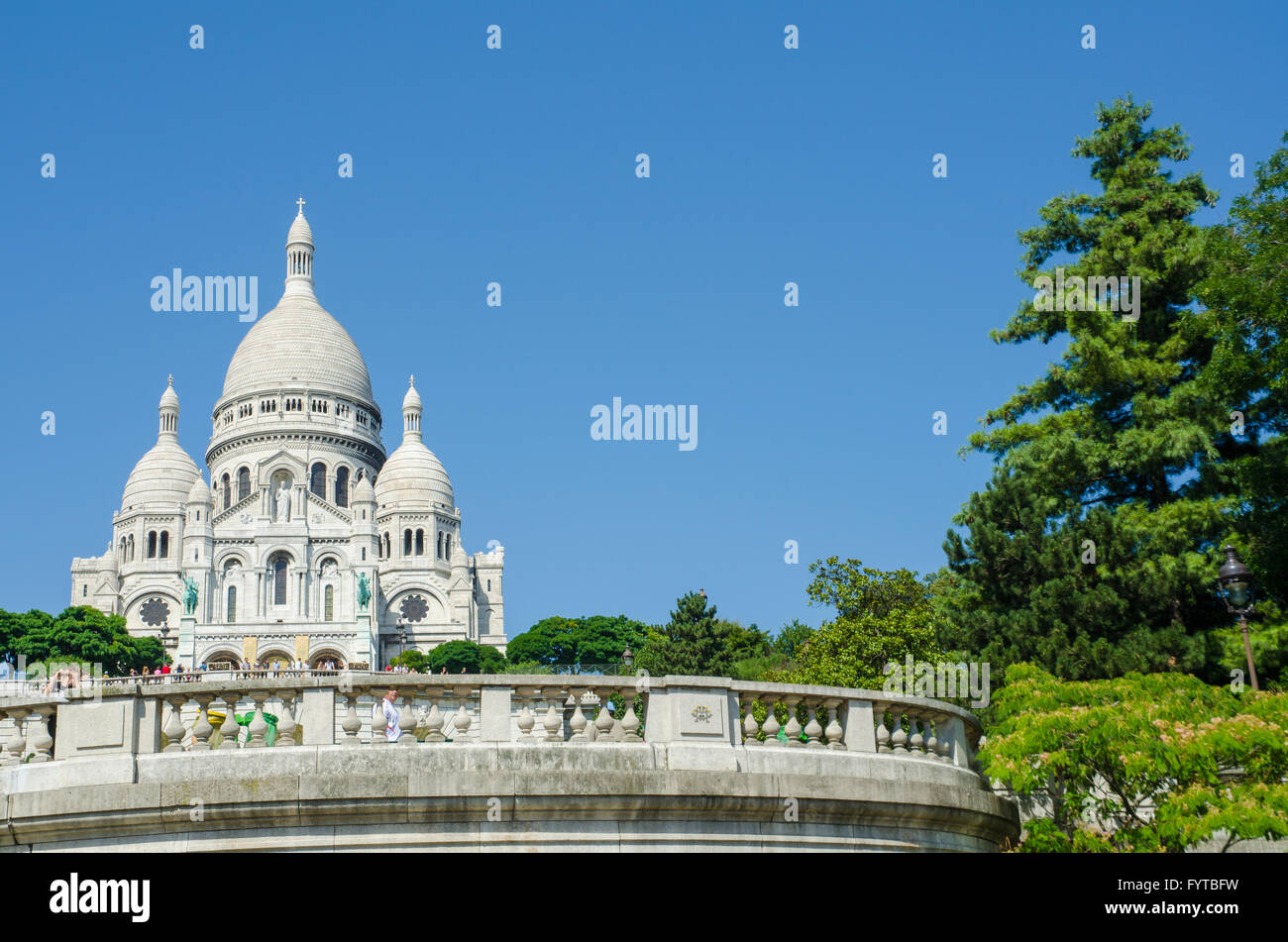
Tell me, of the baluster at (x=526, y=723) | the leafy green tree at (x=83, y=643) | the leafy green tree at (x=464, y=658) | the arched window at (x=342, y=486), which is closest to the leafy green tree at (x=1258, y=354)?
the baluster at (x=526, y=723)

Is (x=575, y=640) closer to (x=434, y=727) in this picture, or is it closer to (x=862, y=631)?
(x=862, y=631)

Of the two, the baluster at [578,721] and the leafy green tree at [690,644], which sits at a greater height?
the leafy green tree at [690,644]

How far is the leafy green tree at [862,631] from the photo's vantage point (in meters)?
39.0

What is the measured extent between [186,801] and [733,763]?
4.23m

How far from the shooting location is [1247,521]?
22562 millimetres

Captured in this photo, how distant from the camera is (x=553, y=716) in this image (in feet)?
40.0

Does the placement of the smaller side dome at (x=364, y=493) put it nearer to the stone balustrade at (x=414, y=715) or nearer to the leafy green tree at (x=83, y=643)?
the leafy green tree at (x=83, y=643)

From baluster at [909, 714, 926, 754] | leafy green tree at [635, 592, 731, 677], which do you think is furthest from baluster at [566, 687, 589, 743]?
leafy green tree at [635, 592, 731, 677]

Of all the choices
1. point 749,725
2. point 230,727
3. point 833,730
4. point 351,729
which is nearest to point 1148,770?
point 833,730

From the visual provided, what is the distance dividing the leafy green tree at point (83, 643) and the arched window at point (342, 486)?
2615 cm

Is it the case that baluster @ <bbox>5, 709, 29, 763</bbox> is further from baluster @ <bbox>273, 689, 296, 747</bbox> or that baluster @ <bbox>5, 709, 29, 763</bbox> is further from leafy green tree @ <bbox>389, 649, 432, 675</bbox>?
leafy green tree @ <bbox>389, 649, 432, 675</bbox>

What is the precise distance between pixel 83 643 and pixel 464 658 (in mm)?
25633
